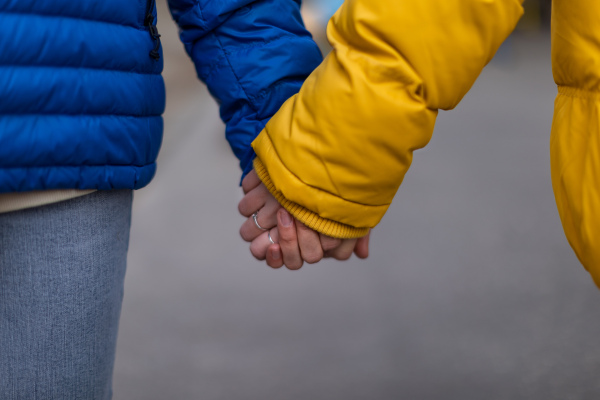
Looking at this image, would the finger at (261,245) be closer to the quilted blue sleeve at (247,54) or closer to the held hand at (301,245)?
the held hand at (301,245)

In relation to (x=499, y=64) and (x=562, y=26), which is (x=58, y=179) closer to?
(x=562, y=26)

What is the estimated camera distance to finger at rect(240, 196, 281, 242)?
1161 millimetres

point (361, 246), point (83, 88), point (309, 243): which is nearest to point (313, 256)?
point (309, 243)

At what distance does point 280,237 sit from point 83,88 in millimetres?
386

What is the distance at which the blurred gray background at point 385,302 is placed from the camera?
2.31 m

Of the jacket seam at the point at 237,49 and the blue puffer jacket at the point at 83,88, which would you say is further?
the jacket seam at the point at 237,49

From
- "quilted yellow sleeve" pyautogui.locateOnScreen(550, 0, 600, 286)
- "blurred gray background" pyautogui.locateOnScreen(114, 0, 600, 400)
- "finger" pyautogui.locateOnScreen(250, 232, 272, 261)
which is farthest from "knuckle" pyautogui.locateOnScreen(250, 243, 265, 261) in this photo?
"blurred gray background" pyautogui.locateOnScreen(114, 0, 600, 400)

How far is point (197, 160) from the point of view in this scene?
4.14 meters

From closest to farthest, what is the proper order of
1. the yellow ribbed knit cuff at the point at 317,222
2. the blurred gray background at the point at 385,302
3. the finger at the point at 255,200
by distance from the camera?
the yellow ribbed knit cuff at the point at 317,222, the finger at the point at 255,200, the blurred gray background at the point at 385,302

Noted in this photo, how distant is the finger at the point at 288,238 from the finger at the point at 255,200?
0.05 m

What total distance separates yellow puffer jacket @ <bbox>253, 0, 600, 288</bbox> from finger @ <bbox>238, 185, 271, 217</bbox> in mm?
111

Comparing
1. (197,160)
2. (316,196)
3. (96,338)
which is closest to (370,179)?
(316,196)

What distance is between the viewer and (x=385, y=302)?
2736mm

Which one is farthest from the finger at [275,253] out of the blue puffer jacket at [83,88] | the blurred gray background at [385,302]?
the blurred gray background at [385,302]
